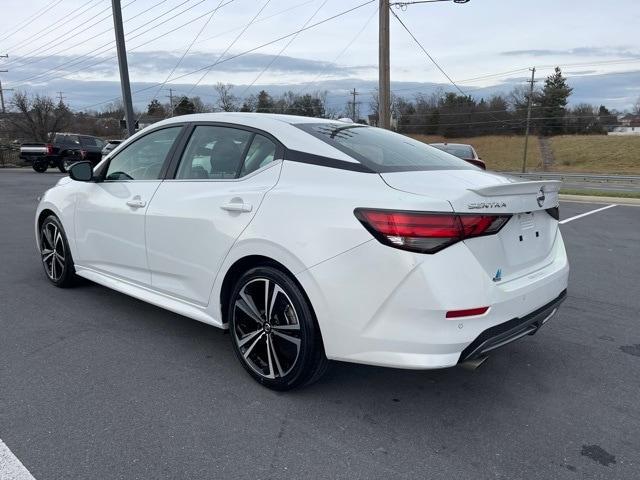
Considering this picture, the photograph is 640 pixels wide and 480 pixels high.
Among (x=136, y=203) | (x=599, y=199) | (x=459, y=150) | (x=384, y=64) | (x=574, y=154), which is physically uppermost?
(x=384, y=64)

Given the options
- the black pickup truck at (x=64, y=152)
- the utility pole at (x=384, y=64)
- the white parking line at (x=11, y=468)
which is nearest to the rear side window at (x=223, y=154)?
the white parking line at (x=11, y=468)

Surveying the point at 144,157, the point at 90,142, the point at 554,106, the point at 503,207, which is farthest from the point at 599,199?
the point at 554,106

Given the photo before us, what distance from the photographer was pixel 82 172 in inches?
177

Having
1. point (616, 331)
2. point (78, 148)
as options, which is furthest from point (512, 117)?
point (616, 331)

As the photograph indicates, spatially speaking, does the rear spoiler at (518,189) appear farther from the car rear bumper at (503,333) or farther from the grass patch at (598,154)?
the grass patch at (598,154)

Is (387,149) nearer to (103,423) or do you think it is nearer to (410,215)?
(410,215)

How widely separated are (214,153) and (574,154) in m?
68.8

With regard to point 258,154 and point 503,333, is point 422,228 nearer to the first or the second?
point 503,333

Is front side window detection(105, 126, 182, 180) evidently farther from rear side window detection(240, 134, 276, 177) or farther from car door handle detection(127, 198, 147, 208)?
rear side window detection(240, 134, 276, 177)

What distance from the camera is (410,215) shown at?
2494mm

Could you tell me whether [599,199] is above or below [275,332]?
below

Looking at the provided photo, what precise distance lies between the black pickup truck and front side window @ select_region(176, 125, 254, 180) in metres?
25.3

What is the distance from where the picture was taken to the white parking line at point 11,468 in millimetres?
2322

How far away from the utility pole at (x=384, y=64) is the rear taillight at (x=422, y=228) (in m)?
15.0
